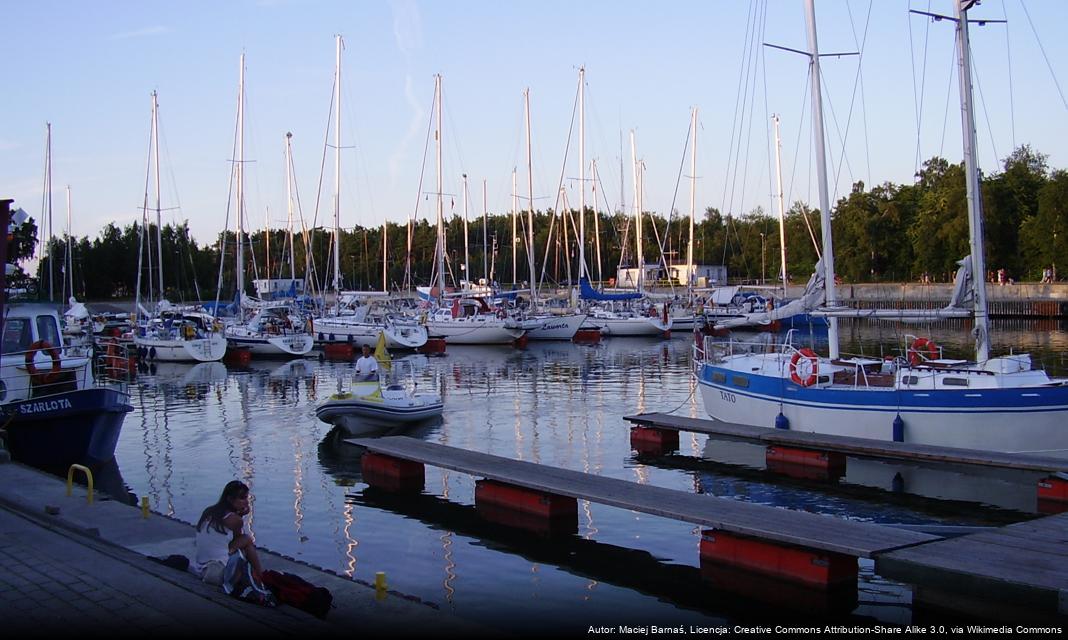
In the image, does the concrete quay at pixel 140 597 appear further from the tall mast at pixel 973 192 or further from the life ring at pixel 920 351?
the tall mast at pixel 973 192

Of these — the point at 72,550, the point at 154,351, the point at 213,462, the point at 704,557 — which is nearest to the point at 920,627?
the point at 704,557

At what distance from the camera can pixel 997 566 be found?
1144cm

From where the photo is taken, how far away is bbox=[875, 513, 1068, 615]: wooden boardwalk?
35.1 ft

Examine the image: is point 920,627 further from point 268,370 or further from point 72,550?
point 268,370

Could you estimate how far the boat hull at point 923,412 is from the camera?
65.8ft

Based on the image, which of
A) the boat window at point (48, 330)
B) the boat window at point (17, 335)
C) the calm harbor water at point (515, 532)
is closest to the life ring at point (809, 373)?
the calm harbor water at point (515, 532)

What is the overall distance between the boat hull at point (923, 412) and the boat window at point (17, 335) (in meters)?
17.0

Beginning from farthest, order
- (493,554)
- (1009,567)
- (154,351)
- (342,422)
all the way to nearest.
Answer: (154,351) < (342,422) < (493,554) < (1009,567)

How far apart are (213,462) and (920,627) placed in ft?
54.0

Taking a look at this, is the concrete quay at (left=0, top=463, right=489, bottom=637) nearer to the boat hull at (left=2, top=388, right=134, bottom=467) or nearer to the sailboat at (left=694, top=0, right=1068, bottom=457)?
the boat hull at (left=2, top=388, right=134, bottom=467)

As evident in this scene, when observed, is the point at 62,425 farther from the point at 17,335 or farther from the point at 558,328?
the point at 558,328

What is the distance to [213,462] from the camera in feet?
75.6

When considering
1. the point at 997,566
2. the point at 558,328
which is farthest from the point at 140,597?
the point at 558,328

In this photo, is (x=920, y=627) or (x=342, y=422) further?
(x=342, y=422)
